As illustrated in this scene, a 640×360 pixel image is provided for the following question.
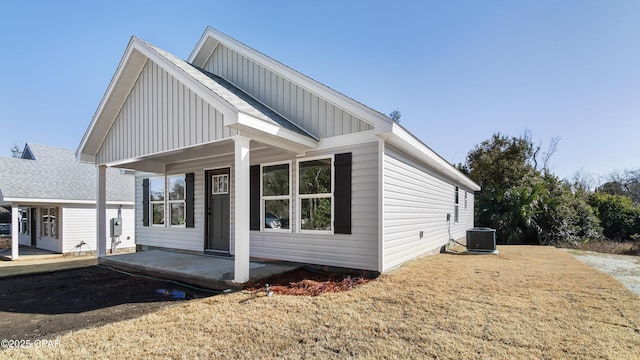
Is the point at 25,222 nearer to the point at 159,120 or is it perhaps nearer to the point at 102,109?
the point at 102,109

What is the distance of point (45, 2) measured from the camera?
844 cm

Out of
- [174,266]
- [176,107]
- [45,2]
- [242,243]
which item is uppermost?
[45,2]

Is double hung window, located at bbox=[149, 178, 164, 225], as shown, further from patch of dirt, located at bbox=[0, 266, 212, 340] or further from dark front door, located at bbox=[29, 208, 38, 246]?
dark front door, located at bbox=[29, 208, 38, 246]

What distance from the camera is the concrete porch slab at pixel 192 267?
5672 millimetres

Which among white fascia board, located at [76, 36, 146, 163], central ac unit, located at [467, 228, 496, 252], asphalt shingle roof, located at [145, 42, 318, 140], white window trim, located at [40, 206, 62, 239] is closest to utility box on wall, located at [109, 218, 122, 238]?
white window trim, located at [40, 206, 62, 239]

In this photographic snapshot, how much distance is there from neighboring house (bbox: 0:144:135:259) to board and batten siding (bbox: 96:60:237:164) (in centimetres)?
813

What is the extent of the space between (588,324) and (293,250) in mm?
4878

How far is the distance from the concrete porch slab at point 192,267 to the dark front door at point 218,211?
419 millimetres

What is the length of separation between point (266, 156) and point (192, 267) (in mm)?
2890

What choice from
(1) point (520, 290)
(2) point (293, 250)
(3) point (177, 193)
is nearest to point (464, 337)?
(1) point (520, 290)

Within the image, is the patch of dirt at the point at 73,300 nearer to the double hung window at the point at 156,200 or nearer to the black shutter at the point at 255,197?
the black shutter at the point at 255,197

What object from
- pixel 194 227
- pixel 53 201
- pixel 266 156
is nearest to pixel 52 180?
pixel 53 201

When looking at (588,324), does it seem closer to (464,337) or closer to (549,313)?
(549,313)

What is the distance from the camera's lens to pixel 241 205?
5.14 m
